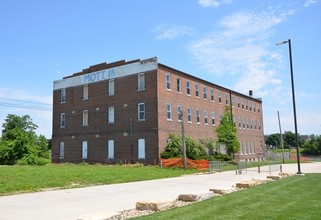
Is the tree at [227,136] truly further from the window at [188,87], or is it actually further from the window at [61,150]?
the window at [61,150]

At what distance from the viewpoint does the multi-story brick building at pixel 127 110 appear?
1458 inches

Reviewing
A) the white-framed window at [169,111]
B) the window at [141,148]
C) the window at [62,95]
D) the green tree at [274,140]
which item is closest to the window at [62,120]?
the window at [62,95]

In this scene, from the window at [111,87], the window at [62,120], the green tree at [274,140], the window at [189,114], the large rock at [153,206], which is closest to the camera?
the large rock at [153,206]

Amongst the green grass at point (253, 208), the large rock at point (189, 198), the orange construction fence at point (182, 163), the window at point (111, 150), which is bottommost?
the green grass at point (253, 208)

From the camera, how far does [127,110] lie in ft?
128

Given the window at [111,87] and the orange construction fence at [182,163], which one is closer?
the orange construction fence at [182,163]

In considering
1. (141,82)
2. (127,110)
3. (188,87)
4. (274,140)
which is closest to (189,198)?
(141,82)

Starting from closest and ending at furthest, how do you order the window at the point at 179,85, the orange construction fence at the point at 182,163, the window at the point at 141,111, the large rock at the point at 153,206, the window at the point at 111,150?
the large rock at the point at 153,206 → the orange construction fence at the point at 182,163 → the window at the point at 141,111 → the window at the point at 111,150 → the window at the point at 179,85

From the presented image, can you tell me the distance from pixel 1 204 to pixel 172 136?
86.9ft

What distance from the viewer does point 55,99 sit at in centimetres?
4778

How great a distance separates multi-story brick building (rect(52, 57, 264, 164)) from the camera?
37.0m

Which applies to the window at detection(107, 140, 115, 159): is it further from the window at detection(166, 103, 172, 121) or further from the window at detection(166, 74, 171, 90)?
the window at detection(166, 74, 171, 90)

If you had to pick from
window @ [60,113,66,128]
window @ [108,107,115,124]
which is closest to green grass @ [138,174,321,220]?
window @ [108,107,115,124]

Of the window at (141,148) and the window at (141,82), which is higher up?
the window at (141,82)
